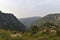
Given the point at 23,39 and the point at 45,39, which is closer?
the point at 23,39

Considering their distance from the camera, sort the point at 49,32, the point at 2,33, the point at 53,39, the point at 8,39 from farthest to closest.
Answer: the point at 49,32
the point at 53,39
the point at 2,33
the point at 8,39

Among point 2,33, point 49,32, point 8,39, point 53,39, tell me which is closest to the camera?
point 8,39

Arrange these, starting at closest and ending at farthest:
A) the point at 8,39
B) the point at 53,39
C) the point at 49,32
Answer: the point at 8,39 → the point at 53,39 → the point at 49,32

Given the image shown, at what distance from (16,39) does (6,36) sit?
83 cm

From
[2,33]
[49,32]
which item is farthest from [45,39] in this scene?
[49,32]

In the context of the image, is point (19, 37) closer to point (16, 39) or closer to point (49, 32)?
point (16, 39)

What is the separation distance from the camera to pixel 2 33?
48.2 feet

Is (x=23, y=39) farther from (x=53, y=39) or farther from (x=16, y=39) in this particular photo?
(x=53, y=39)

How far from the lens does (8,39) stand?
45.2ft

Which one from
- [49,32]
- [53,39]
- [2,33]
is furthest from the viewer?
[49,32]

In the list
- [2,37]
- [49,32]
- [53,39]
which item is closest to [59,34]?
[49,32]

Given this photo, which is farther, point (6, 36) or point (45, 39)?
point (45, 39)

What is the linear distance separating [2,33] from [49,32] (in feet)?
24.9

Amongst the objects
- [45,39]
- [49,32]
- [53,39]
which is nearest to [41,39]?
[45,39]
